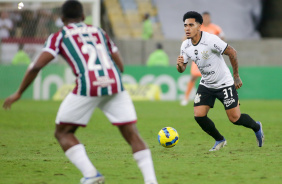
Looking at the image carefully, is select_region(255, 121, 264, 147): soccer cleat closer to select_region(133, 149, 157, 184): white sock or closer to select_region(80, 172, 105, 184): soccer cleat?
select_region(133, 149, 157, 184): white sock

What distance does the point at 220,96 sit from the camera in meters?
9.88

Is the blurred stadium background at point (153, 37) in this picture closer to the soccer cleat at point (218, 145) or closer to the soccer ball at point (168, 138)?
the soccer cleat at point (218, 145)

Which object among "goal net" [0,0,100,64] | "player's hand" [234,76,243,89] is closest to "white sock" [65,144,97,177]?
"player's hand" [234,76,243,89]

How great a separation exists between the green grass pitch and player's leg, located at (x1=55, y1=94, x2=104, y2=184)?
595 mm

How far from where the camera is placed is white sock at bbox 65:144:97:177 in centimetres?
664

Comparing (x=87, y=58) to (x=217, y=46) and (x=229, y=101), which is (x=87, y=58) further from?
(x=229, y=101)

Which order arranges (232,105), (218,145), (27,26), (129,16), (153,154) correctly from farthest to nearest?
(129,16)
(27,26)
(218,145)
(232,105)
(153,154)

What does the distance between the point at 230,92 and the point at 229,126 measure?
451cm

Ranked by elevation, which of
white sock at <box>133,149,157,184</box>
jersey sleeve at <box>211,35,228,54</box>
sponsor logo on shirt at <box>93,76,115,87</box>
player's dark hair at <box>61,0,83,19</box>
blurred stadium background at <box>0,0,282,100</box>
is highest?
player's dark hair at <box>61,0,83,19</box>

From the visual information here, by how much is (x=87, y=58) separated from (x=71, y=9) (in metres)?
0.58

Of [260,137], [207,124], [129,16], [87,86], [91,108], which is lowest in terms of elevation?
[260,137]

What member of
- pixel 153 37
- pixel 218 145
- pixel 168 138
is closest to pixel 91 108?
pixel 168 138

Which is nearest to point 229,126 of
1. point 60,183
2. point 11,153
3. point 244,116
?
point 244,116

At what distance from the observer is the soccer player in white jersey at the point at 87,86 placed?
6.50 meters
